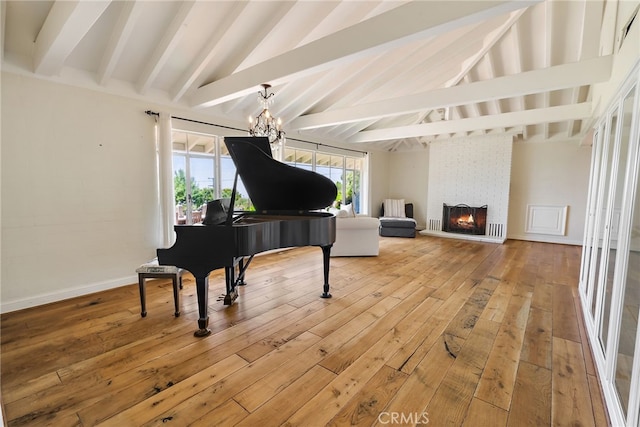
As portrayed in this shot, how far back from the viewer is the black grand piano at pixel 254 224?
2.35 metres

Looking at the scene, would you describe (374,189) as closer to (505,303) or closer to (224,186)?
(224,186)

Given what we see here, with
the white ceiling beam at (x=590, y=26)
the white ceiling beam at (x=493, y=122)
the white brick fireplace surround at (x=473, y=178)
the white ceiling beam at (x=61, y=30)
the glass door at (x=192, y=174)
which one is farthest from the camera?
the white brick fireplace surround at (x=473, y=178)

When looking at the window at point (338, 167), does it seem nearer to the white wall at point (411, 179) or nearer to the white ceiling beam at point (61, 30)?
the white wall at point (411, 179)

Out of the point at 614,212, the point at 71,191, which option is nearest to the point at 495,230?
the point at 614,212

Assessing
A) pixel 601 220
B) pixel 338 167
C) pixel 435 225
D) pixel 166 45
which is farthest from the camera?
pixel 435 225

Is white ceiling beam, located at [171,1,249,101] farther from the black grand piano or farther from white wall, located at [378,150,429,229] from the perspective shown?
white wall, located at [378,150,429,229]

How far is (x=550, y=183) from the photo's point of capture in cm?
670

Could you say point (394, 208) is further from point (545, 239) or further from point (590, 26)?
point (590, 26)

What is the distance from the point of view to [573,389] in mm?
1776

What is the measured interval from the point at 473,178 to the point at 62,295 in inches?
338

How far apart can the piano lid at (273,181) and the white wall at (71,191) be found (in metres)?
1.90

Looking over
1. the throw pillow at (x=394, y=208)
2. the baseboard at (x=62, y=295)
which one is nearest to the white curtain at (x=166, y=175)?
the baseboard at (x=62, y=295)

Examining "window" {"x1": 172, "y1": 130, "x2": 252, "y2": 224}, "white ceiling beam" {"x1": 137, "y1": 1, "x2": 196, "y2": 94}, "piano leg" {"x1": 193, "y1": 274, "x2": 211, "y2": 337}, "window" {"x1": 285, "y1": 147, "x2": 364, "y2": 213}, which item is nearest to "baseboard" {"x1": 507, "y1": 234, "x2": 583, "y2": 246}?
"window" {"x1": 285, "y1": 147, "x2": 364, "y2": 213}

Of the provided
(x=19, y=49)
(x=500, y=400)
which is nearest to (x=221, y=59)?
(x=19, y=49)
